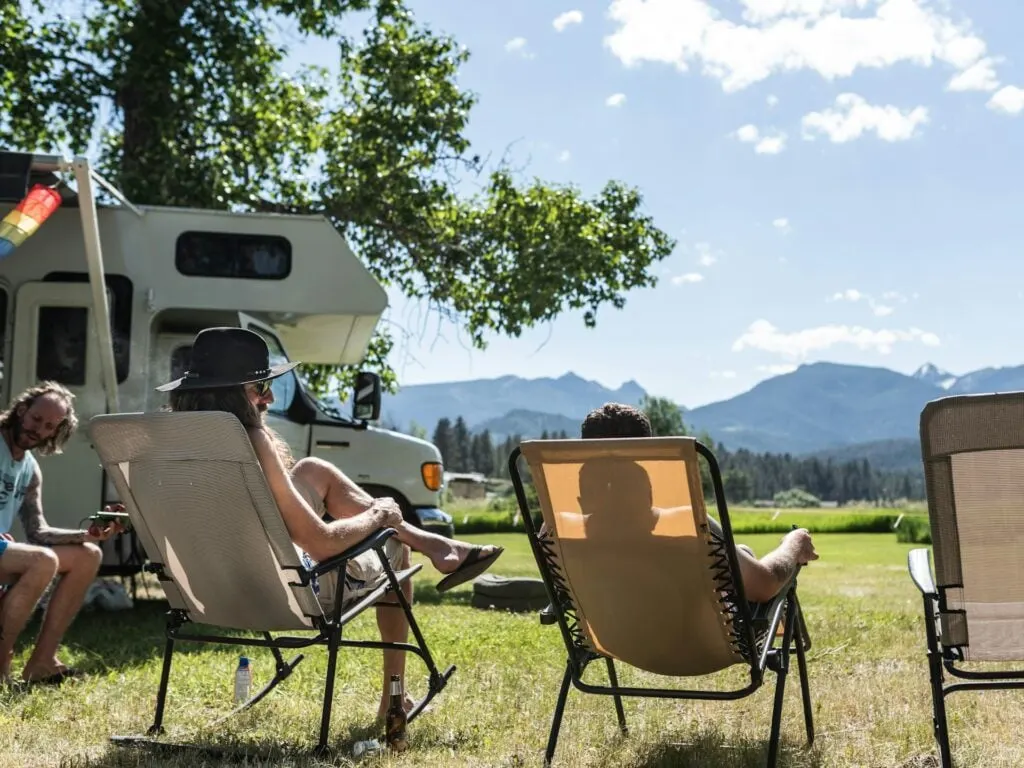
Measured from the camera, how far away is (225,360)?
3.65 m

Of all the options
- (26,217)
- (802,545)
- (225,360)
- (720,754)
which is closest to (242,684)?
(225,360)

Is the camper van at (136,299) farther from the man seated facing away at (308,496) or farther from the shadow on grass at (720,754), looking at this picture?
the shadow on grass at (720,754)

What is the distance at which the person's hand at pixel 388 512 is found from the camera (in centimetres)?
365

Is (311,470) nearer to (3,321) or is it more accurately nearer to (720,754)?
(720,754)

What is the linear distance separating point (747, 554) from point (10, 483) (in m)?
3.38

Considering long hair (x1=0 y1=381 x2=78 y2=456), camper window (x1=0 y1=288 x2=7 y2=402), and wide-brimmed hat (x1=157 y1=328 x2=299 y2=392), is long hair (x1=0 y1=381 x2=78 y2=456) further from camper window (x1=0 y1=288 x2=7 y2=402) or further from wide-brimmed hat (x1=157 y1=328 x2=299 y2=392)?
camper window (x1=0 y1=288 x2=7 y2=402)

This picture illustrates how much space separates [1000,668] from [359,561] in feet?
10.8

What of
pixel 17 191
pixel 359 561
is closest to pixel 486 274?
pixel 17 191

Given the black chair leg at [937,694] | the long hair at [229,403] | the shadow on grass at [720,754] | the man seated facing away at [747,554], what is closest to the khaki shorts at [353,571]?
the long hair at [229,403]

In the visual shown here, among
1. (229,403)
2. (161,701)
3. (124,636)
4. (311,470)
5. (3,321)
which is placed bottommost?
(124,636)

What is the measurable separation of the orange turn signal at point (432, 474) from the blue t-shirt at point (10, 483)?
12.2 feet

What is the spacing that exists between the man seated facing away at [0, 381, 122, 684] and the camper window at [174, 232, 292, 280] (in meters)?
2.29

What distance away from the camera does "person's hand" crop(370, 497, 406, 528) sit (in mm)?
3652

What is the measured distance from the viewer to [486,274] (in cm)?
1477
